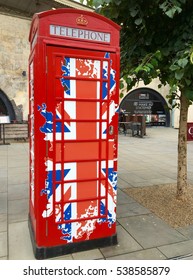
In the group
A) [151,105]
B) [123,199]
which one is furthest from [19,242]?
[151,105]

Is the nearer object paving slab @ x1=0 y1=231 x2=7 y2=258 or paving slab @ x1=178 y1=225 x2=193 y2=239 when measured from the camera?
paving slab @ x1=0 y1=231 x2=7 y2=258

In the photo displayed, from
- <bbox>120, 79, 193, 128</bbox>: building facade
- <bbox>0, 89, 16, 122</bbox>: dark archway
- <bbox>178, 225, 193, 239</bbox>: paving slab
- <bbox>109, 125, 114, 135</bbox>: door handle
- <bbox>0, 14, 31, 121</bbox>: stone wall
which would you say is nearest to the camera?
<bbox>109, 125, 114, 135</bbox>: door handle

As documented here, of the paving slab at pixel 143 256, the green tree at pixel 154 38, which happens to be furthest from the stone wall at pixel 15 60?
the paving slab at pixel 143 256

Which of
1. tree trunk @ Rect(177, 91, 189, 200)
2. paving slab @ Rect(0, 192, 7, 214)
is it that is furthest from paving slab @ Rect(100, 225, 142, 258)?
paving slab @ Rect(0, 192, 7, 214)

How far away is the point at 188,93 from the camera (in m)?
3.72

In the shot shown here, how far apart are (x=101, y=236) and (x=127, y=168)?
14.2 feet

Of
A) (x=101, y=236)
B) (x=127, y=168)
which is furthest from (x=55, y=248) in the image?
(x=127, y=168)

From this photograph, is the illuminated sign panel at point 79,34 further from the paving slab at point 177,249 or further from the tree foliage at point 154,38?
the paving slab at point 177,249

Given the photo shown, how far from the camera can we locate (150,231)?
3.63 metres

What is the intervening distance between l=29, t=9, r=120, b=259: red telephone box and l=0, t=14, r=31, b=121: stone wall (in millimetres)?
10287

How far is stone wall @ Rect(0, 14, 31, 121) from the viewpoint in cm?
1224

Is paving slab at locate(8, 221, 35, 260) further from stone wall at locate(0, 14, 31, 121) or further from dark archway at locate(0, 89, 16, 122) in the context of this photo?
stone wall at locate(0, 14, 31, 121)

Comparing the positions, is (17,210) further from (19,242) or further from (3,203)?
(19,242)
